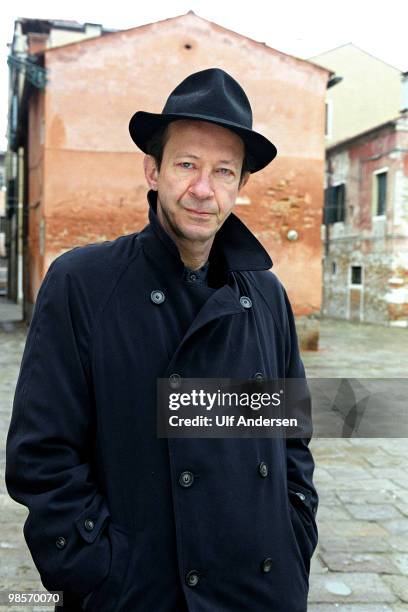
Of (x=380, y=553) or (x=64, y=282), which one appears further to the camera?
(x=380, y=553)

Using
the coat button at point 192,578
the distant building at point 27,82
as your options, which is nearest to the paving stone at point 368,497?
the coat button at point 192,578

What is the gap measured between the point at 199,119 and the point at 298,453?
3.20ft

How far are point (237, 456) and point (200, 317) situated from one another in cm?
35

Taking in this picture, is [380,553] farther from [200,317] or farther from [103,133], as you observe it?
[103,133]

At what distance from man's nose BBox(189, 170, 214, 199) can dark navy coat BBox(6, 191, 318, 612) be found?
141 mm

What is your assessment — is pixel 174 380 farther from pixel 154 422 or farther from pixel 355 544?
pixel 355 544

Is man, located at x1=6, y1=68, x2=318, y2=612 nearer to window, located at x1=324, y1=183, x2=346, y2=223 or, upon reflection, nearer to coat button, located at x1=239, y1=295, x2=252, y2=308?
coat button, located at x1=239, y1=295, x2=252, y2=308

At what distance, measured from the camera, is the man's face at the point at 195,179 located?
161cm

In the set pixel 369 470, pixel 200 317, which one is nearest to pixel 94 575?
pixel 200 317

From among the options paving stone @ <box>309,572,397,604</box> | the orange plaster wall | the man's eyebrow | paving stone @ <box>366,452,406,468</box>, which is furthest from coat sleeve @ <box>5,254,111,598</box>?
the orange plaster wall

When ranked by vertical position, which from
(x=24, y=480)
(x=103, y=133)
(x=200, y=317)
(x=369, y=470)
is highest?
(x=103, y=133)

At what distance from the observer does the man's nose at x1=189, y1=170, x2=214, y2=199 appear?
62.4 inches

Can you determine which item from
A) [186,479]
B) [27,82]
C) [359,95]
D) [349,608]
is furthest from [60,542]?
[359,95]

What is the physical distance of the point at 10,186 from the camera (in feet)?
81.6
